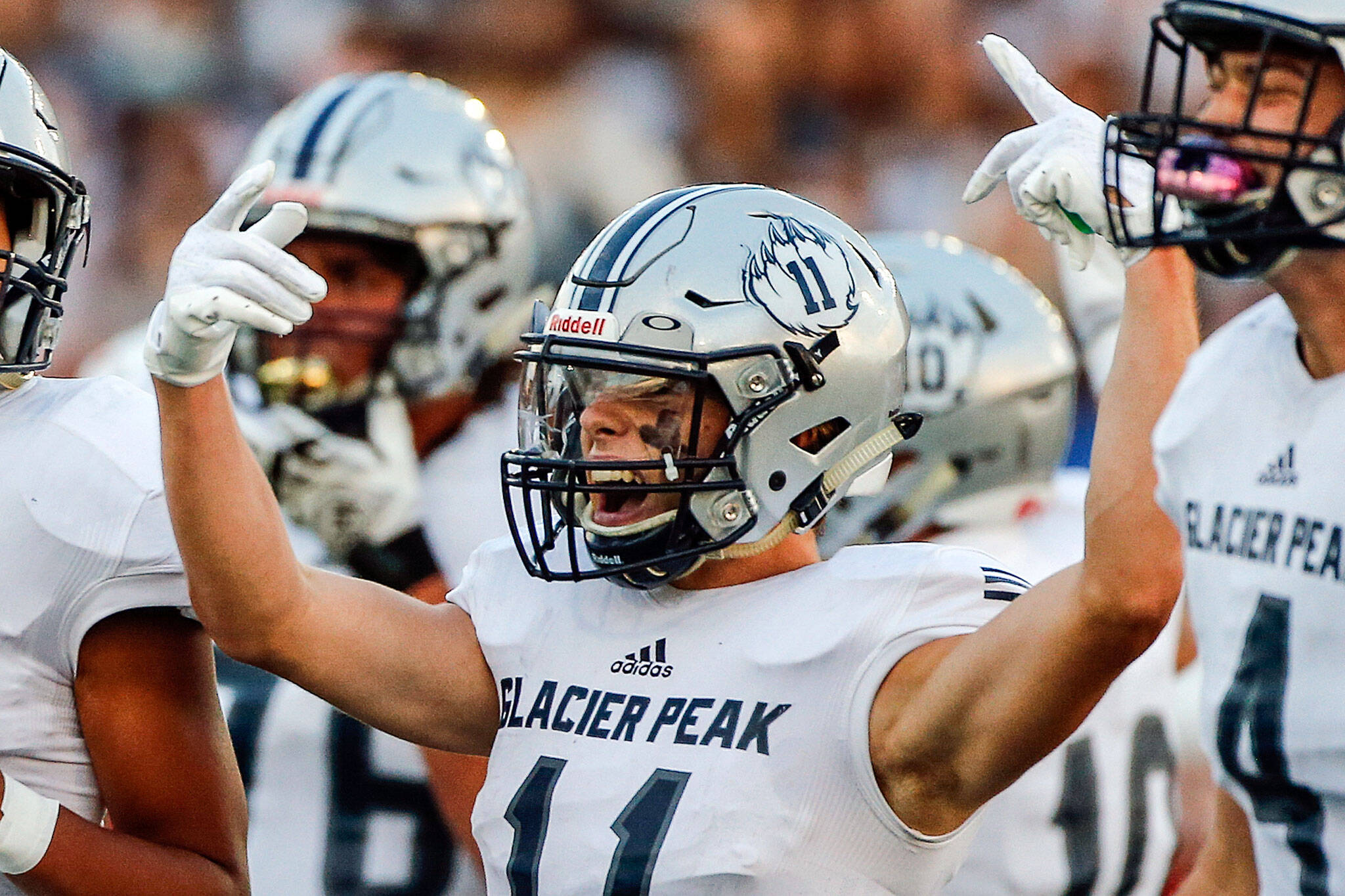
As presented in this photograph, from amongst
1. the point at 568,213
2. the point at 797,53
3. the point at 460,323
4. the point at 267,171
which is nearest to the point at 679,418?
the point at 267,171

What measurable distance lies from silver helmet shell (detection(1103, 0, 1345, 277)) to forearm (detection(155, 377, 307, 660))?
852mm

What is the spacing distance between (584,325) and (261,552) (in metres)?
0.39

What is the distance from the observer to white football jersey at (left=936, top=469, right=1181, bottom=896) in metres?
2.74

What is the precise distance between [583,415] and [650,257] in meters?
0.18

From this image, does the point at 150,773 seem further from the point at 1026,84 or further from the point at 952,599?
the point at 1026,84

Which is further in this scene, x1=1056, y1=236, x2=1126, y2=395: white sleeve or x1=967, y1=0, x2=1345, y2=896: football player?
x1=1056, y1=236, x2=1126, y2=395: white sleeve

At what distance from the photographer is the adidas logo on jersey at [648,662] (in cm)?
181

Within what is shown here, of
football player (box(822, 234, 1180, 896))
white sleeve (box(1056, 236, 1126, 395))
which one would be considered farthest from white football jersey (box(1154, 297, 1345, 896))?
football player (box(822, 234, 1180, 896))

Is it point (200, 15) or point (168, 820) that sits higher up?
point (200, 15)

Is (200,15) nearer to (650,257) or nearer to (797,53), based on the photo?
(797,53)

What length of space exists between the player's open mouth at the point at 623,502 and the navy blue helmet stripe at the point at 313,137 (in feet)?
5.43

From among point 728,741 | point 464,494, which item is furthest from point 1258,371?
point 464,494

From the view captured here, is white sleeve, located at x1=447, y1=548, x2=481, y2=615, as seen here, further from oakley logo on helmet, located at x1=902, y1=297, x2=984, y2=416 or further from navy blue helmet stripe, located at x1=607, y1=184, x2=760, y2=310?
oakley logo on helmet, located at x1=902, y1=297, x2=984, y2=416

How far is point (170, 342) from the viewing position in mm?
1724
